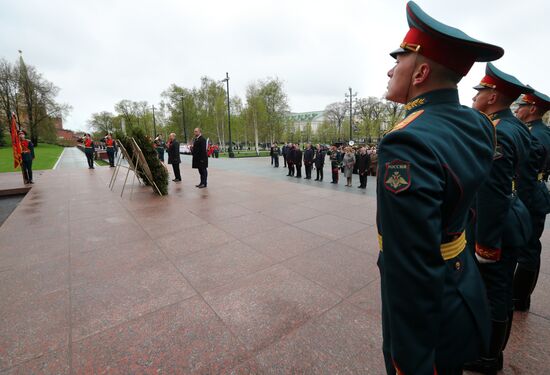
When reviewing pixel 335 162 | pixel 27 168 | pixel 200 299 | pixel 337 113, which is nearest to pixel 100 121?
pixel 337 113

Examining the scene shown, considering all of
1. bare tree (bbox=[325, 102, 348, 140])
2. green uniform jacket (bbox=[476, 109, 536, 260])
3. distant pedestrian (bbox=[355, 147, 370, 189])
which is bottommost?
distant pedestrian (bbox=[355, 147, 370, 189])

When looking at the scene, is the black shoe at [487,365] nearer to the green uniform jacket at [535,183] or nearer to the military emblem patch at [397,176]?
the green uniform jacket at [535,183]

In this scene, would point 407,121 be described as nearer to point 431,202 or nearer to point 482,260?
point 431,202

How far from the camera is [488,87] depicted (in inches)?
87.4

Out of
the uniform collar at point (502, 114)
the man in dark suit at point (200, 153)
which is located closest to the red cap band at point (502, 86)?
the uniform collar at point (502, 114)

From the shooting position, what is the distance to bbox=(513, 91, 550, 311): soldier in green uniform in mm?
2547

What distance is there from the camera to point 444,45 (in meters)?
1.18

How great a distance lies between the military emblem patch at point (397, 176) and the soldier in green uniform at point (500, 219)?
128cm

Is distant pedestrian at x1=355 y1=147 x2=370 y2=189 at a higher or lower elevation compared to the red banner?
lower

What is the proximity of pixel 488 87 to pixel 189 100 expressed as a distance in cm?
6158

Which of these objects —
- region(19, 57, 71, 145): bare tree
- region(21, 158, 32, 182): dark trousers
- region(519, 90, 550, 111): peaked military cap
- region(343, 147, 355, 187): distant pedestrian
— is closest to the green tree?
region(19, 57, 71, 145): bare tree

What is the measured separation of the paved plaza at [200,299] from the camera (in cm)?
216

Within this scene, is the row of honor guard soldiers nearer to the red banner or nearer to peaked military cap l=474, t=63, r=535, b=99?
peaked military cap l=474, t=63, r=535, b=99

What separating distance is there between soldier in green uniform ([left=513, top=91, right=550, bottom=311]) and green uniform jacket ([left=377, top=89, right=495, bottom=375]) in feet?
6.34
